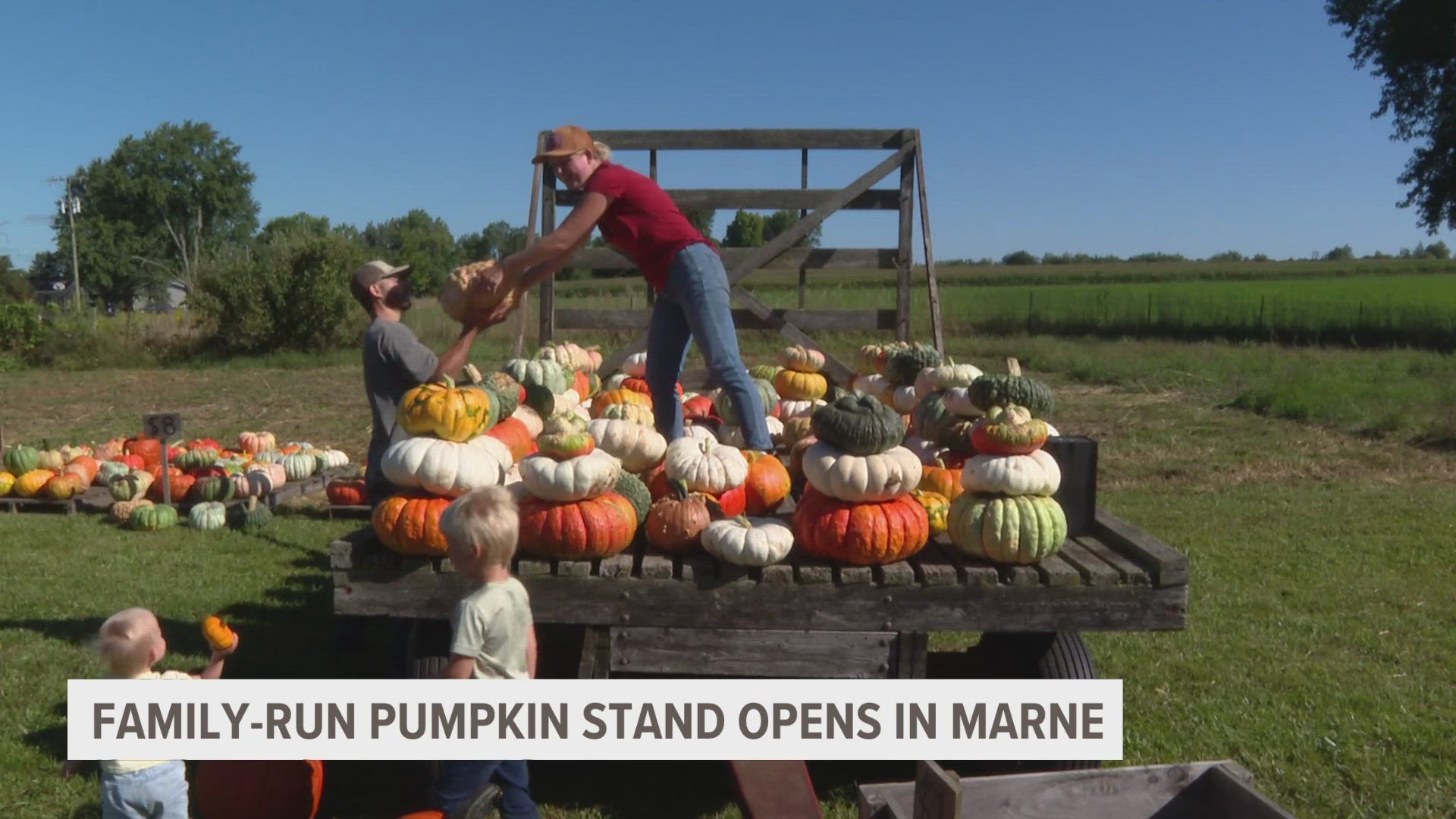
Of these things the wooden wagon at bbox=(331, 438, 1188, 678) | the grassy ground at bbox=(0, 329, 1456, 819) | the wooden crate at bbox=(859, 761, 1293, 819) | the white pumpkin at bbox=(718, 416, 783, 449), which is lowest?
the grassy ground at bbox=(0, 329, 1456, 819)

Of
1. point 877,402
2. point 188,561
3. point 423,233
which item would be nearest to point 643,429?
point 877,402

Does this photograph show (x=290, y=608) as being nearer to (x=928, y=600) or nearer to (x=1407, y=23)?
(x=928, y=600)

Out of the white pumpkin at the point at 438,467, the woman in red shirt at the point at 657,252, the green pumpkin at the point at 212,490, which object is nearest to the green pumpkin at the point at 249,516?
the green pumpkin at the point at 212,490

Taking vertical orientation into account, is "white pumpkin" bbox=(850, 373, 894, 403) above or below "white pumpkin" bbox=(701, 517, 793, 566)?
above

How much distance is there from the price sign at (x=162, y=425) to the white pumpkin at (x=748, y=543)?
6245 mm

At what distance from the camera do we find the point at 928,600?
138 inches

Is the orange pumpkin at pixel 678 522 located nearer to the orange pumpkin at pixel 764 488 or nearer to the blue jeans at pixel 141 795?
the orange pumpkin at pixel 764 488

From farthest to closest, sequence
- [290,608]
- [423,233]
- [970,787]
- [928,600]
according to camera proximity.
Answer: [423,233] → [290,608] → [928,600] → [970,787]

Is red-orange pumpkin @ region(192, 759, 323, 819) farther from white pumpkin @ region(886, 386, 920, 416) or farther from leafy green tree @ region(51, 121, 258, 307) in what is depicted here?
leafy green tree @ region(51, 121, 258, 307)

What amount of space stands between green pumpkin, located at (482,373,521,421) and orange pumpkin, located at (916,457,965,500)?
182cm

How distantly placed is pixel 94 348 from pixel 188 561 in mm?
20767

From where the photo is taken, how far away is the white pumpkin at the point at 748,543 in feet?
11.6

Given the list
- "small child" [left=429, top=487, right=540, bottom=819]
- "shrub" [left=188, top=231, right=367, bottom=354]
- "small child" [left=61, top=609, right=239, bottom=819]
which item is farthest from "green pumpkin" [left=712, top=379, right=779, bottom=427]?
"shrub" [left=188, top=231, right=367, bottom=354]

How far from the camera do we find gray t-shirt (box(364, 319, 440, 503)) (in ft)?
16.0
